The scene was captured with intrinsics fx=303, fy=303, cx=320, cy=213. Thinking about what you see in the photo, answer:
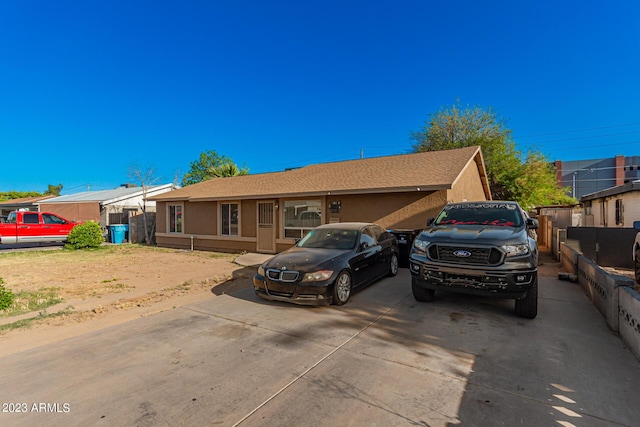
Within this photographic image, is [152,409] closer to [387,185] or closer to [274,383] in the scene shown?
[274,383]

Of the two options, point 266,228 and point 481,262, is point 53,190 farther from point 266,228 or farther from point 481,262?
point 481,262

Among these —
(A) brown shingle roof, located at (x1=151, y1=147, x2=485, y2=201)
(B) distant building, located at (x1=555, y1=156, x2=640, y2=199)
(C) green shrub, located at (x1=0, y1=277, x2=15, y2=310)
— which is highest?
(B) distant building, located at (x1=555, y1=156, x2=640, y2=199)

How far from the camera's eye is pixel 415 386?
3.00 metres

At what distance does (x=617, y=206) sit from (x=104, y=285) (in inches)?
765

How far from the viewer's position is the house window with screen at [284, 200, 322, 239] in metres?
12.5

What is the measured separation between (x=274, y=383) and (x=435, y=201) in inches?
331

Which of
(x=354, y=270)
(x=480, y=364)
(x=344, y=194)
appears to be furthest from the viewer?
(x=344, y=194)

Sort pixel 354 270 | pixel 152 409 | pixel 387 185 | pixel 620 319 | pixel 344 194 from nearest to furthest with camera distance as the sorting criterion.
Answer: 1. pixel 152 409
2. pixel 620 319
3. pixel 354 270
4. pixel 387 185
5. pixel 344 194

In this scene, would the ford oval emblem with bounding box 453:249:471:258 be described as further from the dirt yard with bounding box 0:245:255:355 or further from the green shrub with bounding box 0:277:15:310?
the green shrub with bounding box 0:277:15:310

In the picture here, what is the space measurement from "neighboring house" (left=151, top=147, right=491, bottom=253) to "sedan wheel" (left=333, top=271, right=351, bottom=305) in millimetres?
5252

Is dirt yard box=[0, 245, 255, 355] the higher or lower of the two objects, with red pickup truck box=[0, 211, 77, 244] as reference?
lower

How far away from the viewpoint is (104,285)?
7.75 meters

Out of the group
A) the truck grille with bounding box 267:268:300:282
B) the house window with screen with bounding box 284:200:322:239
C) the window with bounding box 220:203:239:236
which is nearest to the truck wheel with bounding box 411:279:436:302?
the truck grille with bounding box 267:268:300:282

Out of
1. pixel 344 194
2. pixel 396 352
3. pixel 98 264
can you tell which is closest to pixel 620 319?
pixel 396 352
